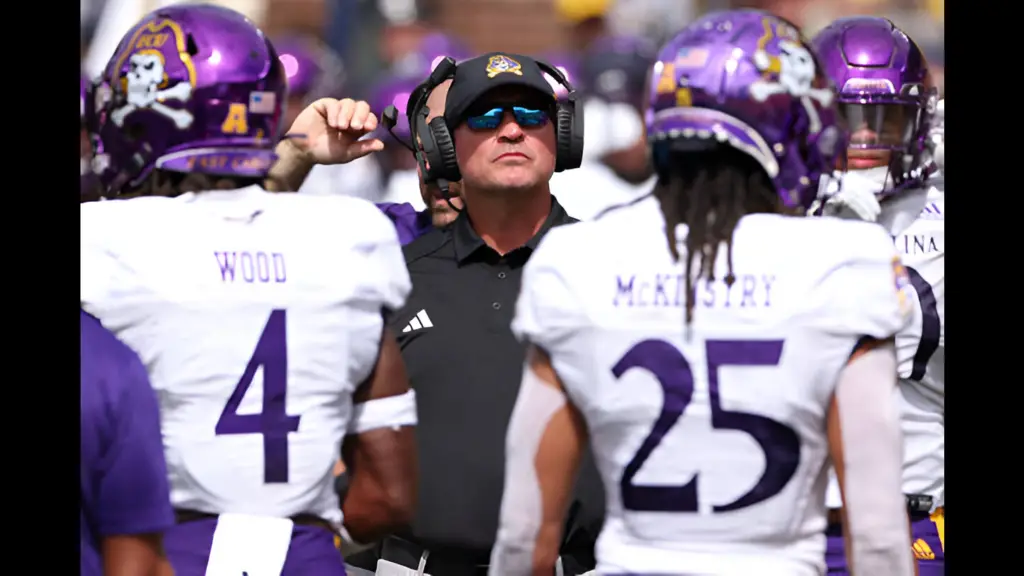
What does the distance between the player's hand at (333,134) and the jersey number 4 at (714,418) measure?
1525 mm

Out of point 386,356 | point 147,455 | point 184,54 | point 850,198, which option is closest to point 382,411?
point 386,356

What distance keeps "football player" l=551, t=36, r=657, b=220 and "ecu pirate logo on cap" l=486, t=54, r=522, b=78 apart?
4.76 metres

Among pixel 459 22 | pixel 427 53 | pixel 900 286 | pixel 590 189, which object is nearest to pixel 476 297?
pixel 900 286

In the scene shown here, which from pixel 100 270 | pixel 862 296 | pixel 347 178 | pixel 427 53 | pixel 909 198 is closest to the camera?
pixel 862 296

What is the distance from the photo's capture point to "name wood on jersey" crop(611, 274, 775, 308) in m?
3.50

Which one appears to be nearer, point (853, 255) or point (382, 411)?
point (853, 255)

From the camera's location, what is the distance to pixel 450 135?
16.3 ft

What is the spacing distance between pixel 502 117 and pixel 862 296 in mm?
1714

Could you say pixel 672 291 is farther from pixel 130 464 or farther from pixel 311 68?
pixel 311 68

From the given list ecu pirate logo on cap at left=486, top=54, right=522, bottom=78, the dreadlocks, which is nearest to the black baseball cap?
ecu pirate logo on cap at left=486, top=54, right=522, bottom=78
